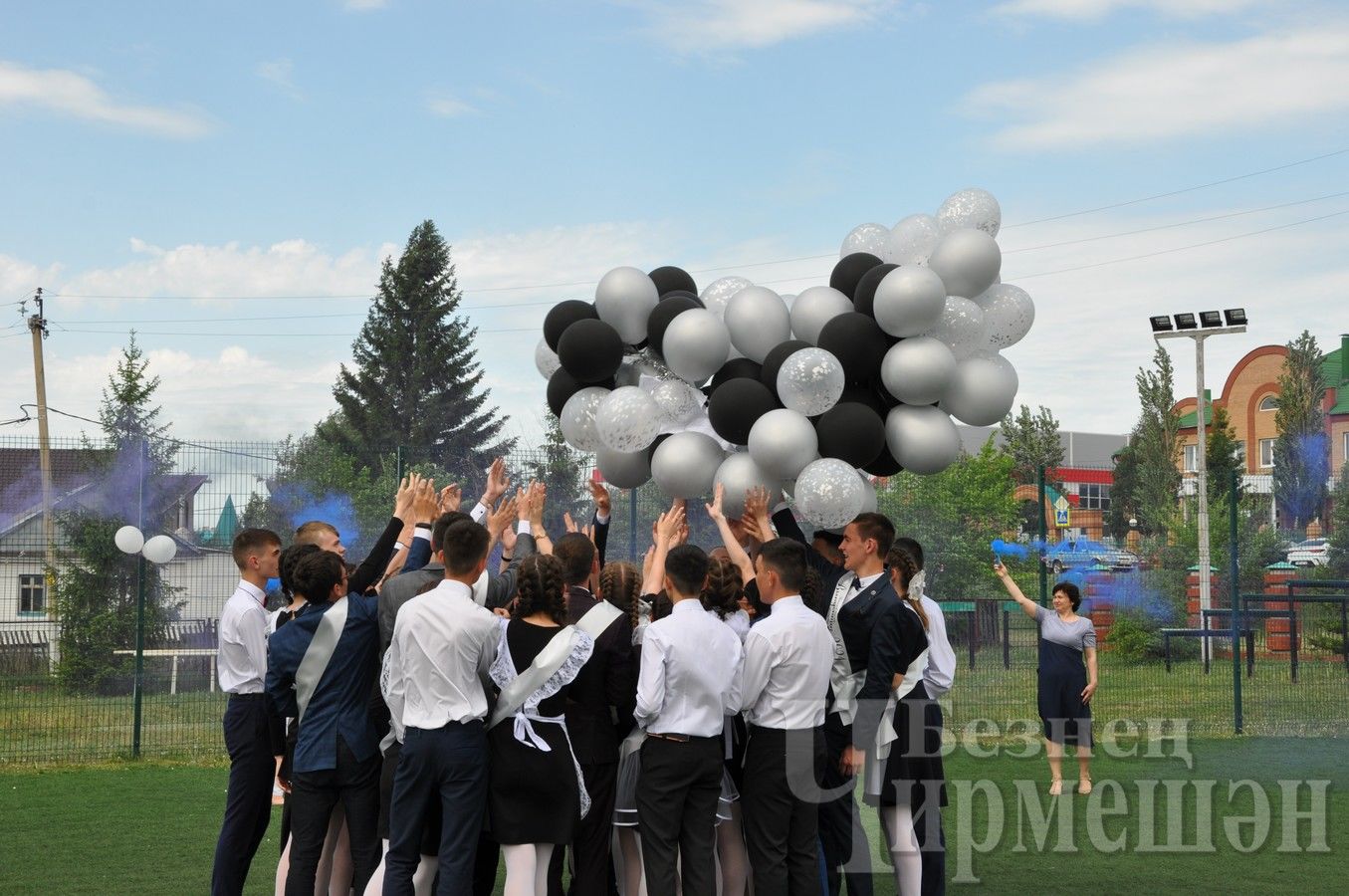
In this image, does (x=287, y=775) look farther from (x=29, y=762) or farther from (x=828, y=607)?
(x=29, y=762)

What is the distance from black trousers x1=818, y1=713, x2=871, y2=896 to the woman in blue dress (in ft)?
13.5

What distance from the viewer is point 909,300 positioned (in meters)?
6.02

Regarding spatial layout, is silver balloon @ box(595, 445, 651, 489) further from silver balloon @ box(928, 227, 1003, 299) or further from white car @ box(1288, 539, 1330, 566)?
white car @ box(1288, 539, 1330, 566)

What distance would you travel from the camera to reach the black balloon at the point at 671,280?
706cm

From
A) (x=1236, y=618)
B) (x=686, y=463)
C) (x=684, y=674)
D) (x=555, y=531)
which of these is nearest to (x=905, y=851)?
(x=684, y=674)

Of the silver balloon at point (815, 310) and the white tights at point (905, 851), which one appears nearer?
the white tights at point (905, 851)

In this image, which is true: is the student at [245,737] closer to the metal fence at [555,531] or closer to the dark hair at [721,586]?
the dark hair at [721,586]

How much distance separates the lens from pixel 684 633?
5.33 m

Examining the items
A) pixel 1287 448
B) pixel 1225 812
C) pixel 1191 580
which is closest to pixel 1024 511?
pixel 1191 580

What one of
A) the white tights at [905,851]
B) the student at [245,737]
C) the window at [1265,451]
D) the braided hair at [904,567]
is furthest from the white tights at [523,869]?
the window at [1265,451]

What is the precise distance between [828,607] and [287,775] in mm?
2556

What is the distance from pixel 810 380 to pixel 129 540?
8250 mm

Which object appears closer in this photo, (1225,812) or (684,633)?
(684,633)

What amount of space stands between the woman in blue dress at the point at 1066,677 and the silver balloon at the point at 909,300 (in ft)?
14.0
